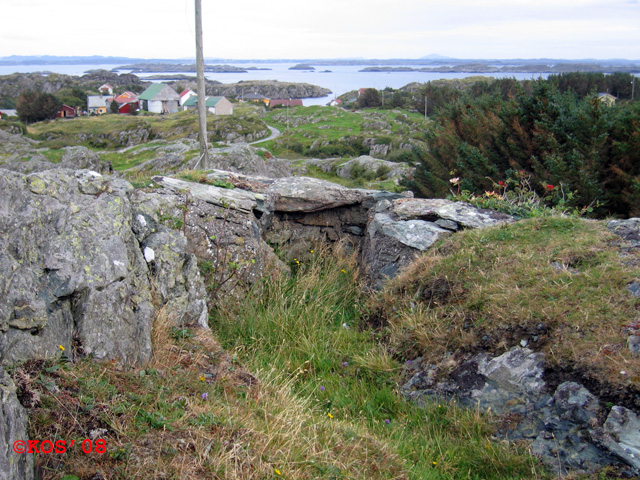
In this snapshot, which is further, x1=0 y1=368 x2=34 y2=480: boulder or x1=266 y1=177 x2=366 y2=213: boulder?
x1=266 y1=177 x2=366 y2=213: boulder

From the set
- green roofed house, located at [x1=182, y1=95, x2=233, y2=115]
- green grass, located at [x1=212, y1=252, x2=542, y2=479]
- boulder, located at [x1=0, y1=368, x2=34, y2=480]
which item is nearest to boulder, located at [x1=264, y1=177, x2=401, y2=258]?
green grass, located at [x1=212, y1=252, x2=542, y2=479]

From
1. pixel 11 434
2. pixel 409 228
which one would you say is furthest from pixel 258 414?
pixel 409 228

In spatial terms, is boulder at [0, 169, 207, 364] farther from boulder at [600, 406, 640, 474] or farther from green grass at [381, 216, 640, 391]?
boulder at [600, 406, 640, 474]

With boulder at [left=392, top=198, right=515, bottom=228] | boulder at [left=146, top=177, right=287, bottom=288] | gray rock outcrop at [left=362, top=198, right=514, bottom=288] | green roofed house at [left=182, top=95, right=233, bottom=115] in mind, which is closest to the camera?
boulder at [left=146, top=177, right=287, bottom=288]

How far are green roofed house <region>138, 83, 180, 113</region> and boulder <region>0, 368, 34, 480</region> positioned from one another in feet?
410

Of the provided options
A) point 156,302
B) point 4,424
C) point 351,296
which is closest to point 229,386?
point 156,302

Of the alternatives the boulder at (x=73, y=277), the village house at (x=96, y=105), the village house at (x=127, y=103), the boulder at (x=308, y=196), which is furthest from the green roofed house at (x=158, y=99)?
the boulder at (x=73, y=277)

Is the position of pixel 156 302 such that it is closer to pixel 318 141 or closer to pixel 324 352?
pixel 324 352

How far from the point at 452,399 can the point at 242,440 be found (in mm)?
2387

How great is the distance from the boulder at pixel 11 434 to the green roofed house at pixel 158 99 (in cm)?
12500

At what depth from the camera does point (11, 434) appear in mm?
2971

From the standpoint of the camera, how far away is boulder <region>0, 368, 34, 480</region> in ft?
9.25

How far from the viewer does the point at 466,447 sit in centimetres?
453

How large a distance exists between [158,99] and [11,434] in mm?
126995
